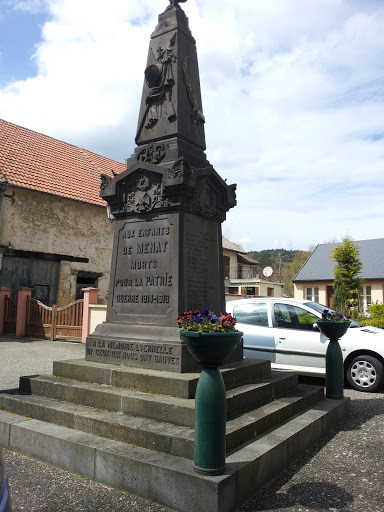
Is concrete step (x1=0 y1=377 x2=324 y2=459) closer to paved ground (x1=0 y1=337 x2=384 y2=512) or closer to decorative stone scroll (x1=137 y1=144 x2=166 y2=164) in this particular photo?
paved ground (x1=0 y1=337 x2=384 y2=512)

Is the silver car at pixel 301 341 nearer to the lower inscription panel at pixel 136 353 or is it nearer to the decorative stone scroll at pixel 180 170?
the lower inscription panel at pixel 136 353

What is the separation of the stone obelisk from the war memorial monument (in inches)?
0.6

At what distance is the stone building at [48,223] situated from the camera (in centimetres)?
1627

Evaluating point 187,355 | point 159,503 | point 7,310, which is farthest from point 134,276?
point 7,310

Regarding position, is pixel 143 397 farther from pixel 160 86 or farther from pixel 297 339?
pixel 297 339

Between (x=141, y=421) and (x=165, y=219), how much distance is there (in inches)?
93.9

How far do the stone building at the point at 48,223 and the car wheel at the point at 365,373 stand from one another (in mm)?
12981

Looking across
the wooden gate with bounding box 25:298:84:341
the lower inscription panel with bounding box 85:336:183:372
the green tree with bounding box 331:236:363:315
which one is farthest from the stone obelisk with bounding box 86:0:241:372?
the green tree with bounding box 331:236:363:315

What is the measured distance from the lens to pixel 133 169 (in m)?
5.54

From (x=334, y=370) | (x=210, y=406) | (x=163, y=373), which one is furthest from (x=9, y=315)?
(x=210, y=406)

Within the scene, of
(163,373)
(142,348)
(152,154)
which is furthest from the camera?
(152,154)

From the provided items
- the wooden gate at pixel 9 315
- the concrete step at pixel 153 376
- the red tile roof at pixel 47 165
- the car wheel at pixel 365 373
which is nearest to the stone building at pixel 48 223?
the red tile roof at pixel 47 165

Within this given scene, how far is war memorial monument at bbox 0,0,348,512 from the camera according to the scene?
349 centimetres

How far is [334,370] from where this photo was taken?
576 centimetres
